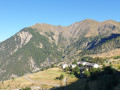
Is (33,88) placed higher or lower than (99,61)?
lower

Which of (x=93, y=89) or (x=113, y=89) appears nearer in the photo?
(x=113, y=89)

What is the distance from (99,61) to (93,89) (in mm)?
115767

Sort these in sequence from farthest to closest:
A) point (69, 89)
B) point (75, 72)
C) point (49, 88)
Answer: point (75, 72) < point (49, 88) < point (69, 89)

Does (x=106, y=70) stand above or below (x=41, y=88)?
above

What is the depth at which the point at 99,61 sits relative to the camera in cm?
18712

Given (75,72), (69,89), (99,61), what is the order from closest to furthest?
(69,89) < (75,72) < (99,61)

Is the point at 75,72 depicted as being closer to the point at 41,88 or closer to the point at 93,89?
the point at 41,88

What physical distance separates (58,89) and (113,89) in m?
49.1

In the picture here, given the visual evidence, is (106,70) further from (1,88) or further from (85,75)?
(1,88)

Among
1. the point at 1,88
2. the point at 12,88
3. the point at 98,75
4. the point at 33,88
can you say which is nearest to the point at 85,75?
the point at 98,75

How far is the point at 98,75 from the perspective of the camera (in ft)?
363

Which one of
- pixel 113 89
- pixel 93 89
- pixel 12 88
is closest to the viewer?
pixel 113 89

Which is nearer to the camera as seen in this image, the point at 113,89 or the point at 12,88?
the point at 113,89

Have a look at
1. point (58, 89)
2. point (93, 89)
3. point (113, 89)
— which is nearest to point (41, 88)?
point (58, 89)
